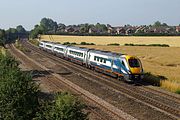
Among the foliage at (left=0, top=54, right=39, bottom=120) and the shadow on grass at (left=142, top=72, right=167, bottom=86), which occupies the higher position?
the foliage at (left=0, top=54, right=39, bottom=120)

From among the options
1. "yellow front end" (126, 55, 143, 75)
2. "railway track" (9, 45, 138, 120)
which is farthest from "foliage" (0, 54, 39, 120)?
"yellow front end" (126, 55, 143, 75)

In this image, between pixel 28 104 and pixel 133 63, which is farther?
pixel 133 63

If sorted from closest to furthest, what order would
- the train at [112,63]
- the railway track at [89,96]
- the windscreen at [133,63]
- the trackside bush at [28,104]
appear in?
the trackside bush at [28,104] < the railway track at [89,96] < the train at [112,63] < the windscreen at [133,63]

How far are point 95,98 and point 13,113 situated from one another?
13.7 meters

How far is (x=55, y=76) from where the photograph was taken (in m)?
40.2

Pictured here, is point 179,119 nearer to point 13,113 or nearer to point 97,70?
point 13,113

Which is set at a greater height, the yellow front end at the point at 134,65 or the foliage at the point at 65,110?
the foliage at the point at 65,110

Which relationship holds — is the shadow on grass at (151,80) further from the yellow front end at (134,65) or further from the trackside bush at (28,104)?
the trackside bush at (28,104)

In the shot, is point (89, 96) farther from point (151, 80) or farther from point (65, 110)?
point (65, 110)

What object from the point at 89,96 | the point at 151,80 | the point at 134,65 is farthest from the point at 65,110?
the point at 151,80

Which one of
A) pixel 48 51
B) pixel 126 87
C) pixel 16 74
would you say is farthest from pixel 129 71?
pixel 48 51

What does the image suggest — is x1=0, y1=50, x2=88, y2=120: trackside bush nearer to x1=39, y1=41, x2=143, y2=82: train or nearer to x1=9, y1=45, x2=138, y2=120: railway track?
x1=9, y1=45, x2=138, y2=120: railway track

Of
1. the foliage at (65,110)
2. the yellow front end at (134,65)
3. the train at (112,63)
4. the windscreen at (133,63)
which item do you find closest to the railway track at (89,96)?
the train at (112,63)

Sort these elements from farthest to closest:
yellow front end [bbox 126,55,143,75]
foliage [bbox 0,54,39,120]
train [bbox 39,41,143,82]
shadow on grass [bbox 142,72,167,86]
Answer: shadow on grass [bbox 142,72,167,86] < train [bbox 39,41,143,82] < yellow front end [bbox 126,55,143,75] < foliage [bbox 0,54,39,120]
